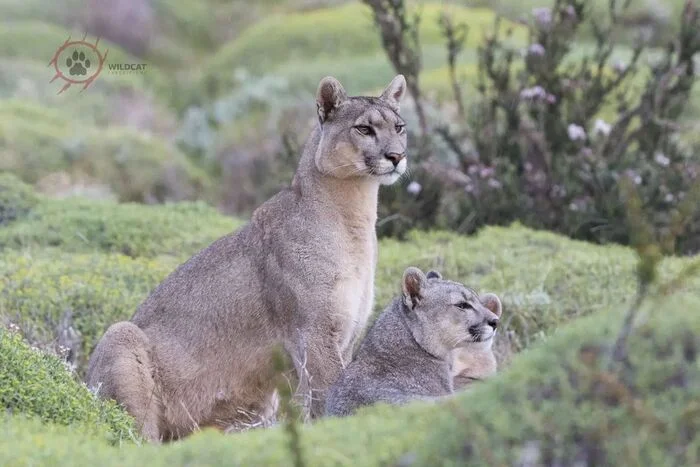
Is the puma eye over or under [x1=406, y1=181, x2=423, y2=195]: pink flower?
over

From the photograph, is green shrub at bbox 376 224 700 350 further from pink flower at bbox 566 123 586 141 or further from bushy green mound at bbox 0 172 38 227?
bushy green mound at bbox 0 172 38 227

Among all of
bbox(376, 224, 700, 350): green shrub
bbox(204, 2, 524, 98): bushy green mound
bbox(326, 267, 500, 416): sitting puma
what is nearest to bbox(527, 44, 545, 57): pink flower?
bbox(376, 224, 700, 350): green shrub

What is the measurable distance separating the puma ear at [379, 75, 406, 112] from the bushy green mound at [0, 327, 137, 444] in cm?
266

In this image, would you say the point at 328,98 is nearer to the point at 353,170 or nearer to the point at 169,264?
the point at 353,170

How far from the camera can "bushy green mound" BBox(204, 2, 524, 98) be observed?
82.5 ft

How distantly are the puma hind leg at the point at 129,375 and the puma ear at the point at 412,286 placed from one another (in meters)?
1.61

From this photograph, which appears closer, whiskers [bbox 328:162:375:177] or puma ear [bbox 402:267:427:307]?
puma ear [bbox 402:267:427:307]

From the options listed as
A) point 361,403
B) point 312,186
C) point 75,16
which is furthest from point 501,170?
point 75,16

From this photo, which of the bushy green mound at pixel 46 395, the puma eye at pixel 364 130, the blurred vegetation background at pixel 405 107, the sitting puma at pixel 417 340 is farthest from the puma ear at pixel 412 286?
the blurred vegetation background at pixel 405 107

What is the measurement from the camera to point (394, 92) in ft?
27.0

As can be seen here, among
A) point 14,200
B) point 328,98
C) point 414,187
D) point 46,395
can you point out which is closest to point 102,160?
point 14,200

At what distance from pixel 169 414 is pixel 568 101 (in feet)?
21.8

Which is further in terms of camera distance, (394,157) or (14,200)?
(14,200)

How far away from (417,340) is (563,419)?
3.05 meters
